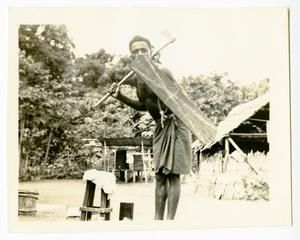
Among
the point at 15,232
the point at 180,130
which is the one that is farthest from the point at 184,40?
the point at 15,232

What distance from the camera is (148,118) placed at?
1.49 metres

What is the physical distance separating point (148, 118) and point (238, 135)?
0.90ft

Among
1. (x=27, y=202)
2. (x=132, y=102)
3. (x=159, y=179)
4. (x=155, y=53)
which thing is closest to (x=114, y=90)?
(x=132, y=102)

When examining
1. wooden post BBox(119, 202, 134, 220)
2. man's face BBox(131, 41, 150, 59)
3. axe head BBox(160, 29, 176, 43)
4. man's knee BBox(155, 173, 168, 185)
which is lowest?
wooden post BBox(119, 202, 134, 220)

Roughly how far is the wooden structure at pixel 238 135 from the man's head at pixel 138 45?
317 mm

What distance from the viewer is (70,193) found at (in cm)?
146

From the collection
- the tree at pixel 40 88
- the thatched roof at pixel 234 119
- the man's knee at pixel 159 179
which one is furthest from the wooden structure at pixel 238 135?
the tree at pixel 40 88

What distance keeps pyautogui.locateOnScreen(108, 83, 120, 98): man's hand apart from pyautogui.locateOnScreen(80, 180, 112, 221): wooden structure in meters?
0.27

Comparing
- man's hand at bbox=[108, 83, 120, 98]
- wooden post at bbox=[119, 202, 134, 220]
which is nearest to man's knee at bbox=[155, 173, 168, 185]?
wooden post at bbox=[119, 202, 134, 220]

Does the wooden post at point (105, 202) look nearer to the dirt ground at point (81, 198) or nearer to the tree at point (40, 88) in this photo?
the dirt ground at point (81, 198)

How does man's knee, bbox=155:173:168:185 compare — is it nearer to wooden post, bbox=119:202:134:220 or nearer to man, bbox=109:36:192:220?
man, bbox=109:36:192:220

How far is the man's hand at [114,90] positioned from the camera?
1480mm

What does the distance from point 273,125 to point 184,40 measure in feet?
1.23

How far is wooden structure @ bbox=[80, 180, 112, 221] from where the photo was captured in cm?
146
